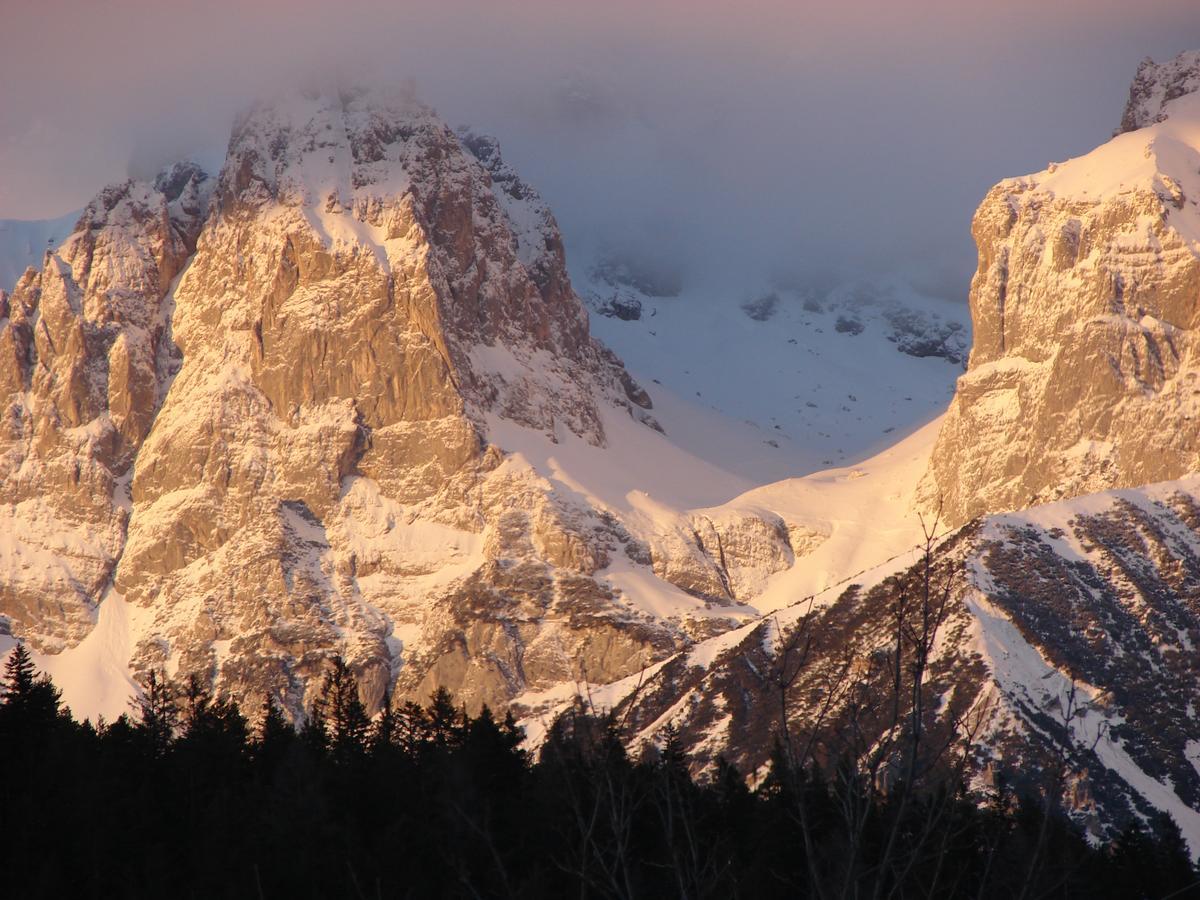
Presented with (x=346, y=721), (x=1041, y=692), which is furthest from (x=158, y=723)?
(x=1041, y=692)

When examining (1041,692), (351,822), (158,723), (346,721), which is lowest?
(351,822)

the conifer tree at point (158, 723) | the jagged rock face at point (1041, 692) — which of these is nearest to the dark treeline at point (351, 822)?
the conifer tree at point (158, 723)

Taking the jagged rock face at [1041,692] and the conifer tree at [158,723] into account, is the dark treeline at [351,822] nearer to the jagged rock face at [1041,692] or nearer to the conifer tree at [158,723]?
the conifer tree at [158,723]

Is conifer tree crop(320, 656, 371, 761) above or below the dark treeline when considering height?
above

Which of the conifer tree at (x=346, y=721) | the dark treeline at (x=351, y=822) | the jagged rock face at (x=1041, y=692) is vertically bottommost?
the dark treeline at (x=351, y=822)

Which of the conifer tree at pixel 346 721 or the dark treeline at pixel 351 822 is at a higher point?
the conifer tree at pixel 346 721

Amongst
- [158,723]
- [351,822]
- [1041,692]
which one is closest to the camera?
[351,822]

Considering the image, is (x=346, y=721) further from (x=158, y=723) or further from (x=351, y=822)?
(x=351, y=822)

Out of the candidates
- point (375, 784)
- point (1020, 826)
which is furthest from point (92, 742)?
point (1020, 826)

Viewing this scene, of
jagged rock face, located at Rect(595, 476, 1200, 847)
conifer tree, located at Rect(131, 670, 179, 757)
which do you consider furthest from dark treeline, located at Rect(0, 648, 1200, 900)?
jagged rock face, located at Rect(595, 476, 1200, 847)

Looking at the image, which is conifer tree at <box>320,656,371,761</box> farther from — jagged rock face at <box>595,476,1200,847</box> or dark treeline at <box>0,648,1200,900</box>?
jagged rock face at <box>595,476,1200,847</box>

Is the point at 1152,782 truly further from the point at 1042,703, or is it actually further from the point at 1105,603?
the point at 1105,603

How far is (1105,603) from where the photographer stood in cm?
19962

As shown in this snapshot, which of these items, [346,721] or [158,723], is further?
[158,723]
